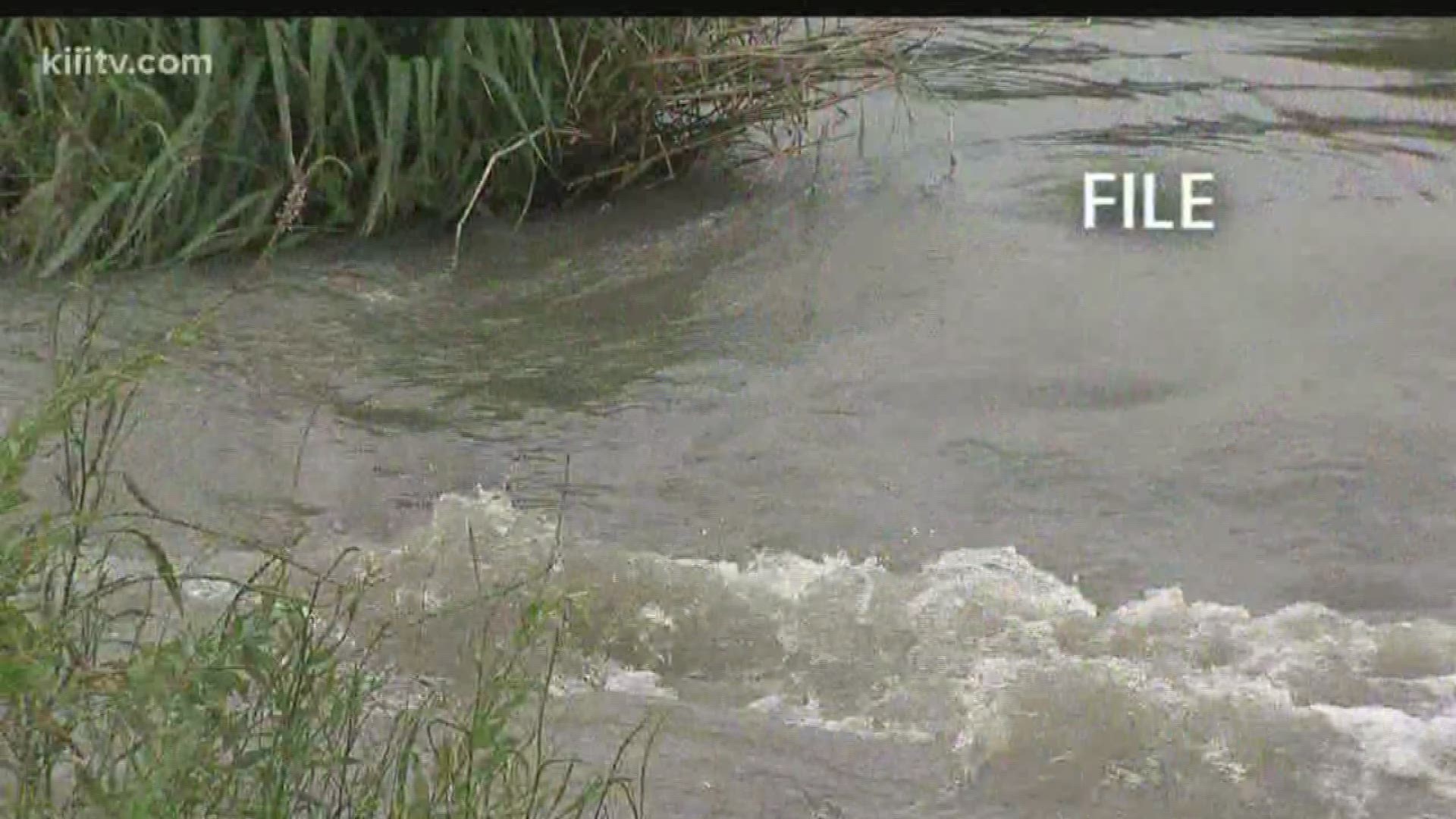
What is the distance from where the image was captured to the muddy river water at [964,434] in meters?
2.57

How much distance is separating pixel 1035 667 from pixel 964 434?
0.52 metres

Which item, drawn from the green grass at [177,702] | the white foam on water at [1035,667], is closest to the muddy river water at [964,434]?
the white foam on water at [1035,667]

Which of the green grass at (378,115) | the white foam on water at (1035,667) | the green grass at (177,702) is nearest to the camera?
the green grass at (177,702)

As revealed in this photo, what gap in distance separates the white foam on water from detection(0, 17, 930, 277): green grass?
0.62 m

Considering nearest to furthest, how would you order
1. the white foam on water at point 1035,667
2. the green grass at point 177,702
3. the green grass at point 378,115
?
1. the green grass at point 177,702
2. the white foam on water at point 1035,667
3. the green grass at point 378,115

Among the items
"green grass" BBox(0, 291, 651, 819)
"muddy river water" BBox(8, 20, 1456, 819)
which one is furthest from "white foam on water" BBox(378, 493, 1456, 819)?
"green grass" BBox(0, 291, 651, 819)

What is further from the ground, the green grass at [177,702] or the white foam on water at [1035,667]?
the green grass at [177,702]

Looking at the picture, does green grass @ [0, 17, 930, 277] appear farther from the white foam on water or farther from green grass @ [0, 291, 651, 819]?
green grass @ [0, 291, 651, 819]

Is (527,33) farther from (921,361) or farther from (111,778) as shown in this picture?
(111,778)

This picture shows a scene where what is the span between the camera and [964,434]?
3.16m

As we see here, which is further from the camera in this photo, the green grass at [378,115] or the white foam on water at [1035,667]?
the green grass at [378,115]

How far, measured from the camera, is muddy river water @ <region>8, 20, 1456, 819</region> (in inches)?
101

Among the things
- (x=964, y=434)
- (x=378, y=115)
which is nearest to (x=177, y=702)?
(x=964, y=434)

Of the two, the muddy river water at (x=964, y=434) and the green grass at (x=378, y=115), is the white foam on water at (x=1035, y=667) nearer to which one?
the muddy river water at (x=964, y=434)
